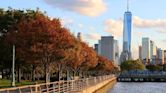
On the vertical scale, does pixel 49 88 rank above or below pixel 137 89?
above

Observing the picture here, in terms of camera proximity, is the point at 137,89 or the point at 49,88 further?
the point at 137,89

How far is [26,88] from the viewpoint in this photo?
32.2 m

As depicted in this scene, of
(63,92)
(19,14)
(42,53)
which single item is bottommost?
(63,92)

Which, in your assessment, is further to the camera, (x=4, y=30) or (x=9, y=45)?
(x=4, y=30)

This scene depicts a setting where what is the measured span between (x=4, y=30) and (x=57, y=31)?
15.9 metres

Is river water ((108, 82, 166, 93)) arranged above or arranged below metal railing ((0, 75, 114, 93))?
below

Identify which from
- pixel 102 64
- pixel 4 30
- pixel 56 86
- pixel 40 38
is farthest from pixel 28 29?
pixel 102 64

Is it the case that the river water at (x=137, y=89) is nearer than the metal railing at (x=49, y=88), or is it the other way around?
the metal railing at (x=49, y=88)

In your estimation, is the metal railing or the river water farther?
the river water

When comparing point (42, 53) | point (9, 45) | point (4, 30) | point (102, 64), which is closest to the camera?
point (42, 53)

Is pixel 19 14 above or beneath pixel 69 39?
above

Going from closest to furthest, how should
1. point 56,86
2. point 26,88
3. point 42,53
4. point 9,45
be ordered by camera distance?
point 26,88 < point 56,86 < point 42,53 < point 9,45

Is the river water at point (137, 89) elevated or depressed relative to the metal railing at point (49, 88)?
depressed

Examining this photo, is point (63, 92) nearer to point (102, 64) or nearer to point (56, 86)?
point (56, 86)
